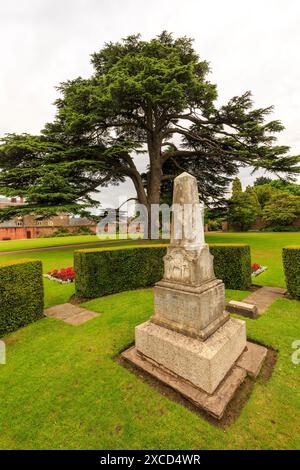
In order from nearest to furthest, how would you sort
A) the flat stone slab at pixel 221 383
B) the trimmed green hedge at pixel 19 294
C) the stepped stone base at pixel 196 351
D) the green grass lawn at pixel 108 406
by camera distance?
the green grass lawn at pixel 108 406, the flat stone slab at pixel 221 383, the stepped stone base at pixel 196 351, the trimmed green hedge at pixel 19 294

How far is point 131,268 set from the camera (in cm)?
806

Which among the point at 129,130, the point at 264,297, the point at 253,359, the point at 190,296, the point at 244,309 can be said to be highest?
the point at 129,130

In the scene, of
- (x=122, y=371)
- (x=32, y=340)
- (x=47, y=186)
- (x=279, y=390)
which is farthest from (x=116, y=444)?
(x=47, y=186)

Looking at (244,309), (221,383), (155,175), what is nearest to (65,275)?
(244,309)

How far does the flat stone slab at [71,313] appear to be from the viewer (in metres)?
5.83

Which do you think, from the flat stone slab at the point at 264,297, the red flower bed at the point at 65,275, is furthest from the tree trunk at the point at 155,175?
the flat stone slab at the point at 264,297

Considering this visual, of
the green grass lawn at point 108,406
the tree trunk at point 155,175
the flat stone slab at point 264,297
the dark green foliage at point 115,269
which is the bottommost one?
the green grass lawn at point 108,406

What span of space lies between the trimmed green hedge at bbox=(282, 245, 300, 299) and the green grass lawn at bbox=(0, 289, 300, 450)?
6.85 feet

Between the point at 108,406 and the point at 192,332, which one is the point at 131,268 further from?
the point at 108,406

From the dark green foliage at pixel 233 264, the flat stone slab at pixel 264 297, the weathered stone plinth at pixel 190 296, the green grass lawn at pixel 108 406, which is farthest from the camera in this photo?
the dark green foliage at pixel 233 264

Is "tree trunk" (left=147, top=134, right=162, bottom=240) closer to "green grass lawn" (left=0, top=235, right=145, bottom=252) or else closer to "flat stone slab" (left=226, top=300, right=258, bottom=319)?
"green grass lawn" (left=0, top=235, right=145, bottom=252)

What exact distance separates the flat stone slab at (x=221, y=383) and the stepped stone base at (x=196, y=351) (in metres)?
0.07

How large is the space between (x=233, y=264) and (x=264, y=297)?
56.5 inches

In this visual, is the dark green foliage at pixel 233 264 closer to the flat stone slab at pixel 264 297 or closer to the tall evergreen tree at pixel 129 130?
the flat stone slab at pixel 264 297
